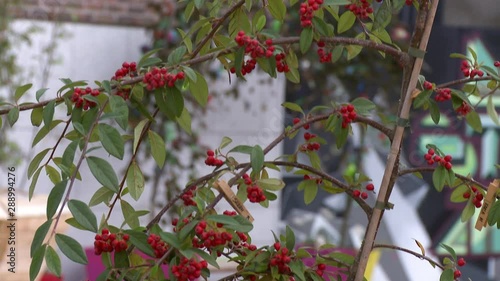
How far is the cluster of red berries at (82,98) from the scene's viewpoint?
122cm

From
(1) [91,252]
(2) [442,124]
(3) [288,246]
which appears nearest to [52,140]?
(1) [91,252]

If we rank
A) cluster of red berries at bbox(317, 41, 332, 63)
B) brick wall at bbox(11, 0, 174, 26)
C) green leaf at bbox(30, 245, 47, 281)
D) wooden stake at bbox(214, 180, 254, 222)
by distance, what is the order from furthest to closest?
brick wall at bbox(11, 0, 174, 26) → cluster of red berries at bbox(317, 41, 332, 63) → wooden stake at bbox(214, 180, 254, 222) → green leaf at bbox(30, 245, 47, 281)

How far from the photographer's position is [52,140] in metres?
4.66

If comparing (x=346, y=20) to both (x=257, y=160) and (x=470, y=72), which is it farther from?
(x=257, y=160)

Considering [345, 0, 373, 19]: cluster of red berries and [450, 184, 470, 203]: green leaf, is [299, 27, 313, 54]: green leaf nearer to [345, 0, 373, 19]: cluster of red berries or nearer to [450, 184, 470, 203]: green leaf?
[345, 0, 373, 19]: cluster of red berries

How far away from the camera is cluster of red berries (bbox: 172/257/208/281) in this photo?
3.89 feet

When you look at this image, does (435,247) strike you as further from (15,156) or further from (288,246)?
(288,246)

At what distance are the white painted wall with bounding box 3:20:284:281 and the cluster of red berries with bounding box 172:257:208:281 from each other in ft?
11.2

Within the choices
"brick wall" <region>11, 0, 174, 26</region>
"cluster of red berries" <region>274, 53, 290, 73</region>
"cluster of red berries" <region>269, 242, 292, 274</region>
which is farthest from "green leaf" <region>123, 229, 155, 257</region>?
"brick wall" <region>11, 0, 174, 26</region>

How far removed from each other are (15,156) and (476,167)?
294 centimetres

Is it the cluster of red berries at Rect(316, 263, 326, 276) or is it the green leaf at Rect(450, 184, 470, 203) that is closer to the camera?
the cluster of red berries at Rect(316, 263, 326, 276)

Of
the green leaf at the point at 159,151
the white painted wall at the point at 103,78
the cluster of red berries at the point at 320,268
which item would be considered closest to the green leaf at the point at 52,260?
the green leaf at the point at 159,151

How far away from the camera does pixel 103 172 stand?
3.72 feet

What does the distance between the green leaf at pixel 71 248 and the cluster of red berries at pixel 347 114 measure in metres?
Answer: 0.49
